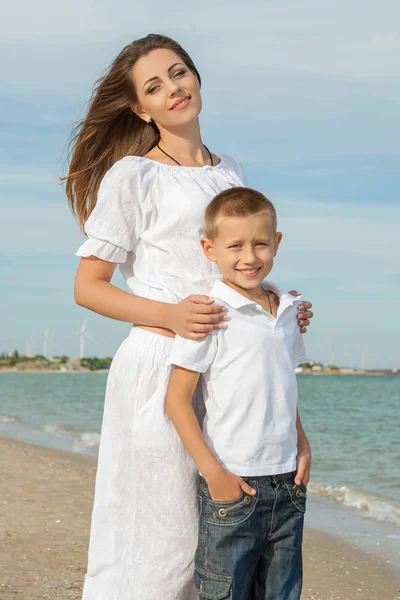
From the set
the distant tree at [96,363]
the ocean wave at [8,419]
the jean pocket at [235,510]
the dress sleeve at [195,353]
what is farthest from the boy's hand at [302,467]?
the distant tree at [96,363]

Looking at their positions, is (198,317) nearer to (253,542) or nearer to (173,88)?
(253,542)

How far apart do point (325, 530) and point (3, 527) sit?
2531mm

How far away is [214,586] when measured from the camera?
2432mm

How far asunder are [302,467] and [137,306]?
27.4 inches

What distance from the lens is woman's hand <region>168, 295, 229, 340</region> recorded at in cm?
239

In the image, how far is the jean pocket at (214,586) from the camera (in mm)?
2416

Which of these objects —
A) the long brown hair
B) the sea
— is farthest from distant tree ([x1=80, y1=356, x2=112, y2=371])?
the long brown hair

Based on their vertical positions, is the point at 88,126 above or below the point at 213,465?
above

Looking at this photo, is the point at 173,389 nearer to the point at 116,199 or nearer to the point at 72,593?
the point at 116,199

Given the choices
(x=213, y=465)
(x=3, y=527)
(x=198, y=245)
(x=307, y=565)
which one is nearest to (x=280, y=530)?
(x=213, y=465)

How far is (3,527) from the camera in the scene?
20.9 ft

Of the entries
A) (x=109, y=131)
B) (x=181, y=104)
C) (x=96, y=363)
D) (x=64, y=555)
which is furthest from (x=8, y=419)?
(x=96, y=363)

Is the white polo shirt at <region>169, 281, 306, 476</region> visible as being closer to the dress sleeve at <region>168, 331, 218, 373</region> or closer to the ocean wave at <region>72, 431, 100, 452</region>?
the dress sleeve at <region>168, 331, 218, 373</region>

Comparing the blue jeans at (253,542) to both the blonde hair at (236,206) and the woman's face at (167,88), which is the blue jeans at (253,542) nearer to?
the blonde hair at (236,206)
